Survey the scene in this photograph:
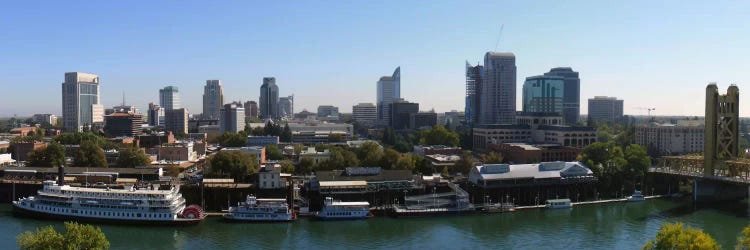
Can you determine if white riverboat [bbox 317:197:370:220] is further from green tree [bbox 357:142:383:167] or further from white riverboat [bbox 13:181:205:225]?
green tree [bbox 357:142:383:167]

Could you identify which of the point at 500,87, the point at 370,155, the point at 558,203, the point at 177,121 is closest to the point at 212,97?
the point at 177,121

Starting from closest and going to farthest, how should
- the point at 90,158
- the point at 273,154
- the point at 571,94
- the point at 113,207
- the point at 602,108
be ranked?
the point at 113,207 → the point at 90,158 → the point at 273,154 → the point at 571,94 → the point at 602,108

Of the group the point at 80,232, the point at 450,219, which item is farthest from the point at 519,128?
the point at 80,232

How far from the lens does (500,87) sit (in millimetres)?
122375

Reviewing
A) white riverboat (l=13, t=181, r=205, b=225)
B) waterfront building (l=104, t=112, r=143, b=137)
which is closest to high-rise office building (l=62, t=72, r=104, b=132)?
waterfront building (l=104, t=112, r=143, b=137)

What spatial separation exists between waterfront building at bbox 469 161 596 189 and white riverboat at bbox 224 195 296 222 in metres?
13.6

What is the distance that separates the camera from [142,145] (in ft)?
245

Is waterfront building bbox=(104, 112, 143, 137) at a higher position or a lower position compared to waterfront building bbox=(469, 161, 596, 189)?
higher

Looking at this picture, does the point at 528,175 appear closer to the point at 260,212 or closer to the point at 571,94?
the point at 260,212

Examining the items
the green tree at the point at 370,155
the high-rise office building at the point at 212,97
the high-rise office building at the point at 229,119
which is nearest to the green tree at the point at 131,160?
the green tree at the point at 370,155

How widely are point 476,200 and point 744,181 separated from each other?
55.4ft

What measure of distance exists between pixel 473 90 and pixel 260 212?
96468 millimetres

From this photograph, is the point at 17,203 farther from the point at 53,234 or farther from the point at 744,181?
the point at 744,181

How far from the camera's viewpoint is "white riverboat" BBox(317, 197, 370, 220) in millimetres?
36812
